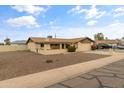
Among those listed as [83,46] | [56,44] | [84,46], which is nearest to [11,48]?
[56,44]

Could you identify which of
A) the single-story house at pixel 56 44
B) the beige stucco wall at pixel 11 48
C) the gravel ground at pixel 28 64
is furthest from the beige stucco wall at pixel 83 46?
the beige stucco wall at pixel 11 48

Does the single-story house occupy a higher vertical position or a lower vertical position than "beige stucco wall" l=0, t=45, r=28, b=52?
higher

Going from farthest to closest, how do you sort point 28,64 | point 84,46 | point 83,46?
point 84,46, point 83,46, point 28,64

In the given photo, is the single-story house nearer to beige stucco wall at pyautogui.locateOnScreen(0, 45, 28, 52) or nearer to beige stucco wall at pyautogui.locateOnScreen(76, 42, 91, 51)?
beige stucco wall at pyautogui.locateOnScreen(76, 42, 91, 51)

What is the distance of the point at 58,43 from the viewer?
3172 cm

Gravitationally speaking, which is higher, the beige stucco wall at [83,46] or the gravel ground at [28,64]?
the beige stucco wall at [83,46]

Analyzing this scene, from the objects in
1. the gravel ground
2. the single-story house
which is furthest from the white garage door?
the gravel ground

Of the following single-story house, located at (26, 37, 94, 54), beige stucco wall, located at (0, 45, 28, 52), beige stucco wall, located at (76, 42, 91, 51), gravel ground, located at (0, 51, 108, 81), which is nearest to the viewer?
gravel ground, located at (0, 51, 108, 81)

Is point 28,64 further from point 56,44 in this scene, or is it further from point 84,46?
point 84,46

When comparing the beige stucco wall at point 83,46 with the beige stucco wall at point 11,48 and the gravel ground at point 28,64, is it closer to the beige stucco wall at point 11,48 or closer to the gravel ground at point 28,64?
the gravel ground at point 28,64

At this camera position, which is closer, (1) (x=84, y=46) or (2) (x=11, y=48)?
(1) (x=84, y=46)
